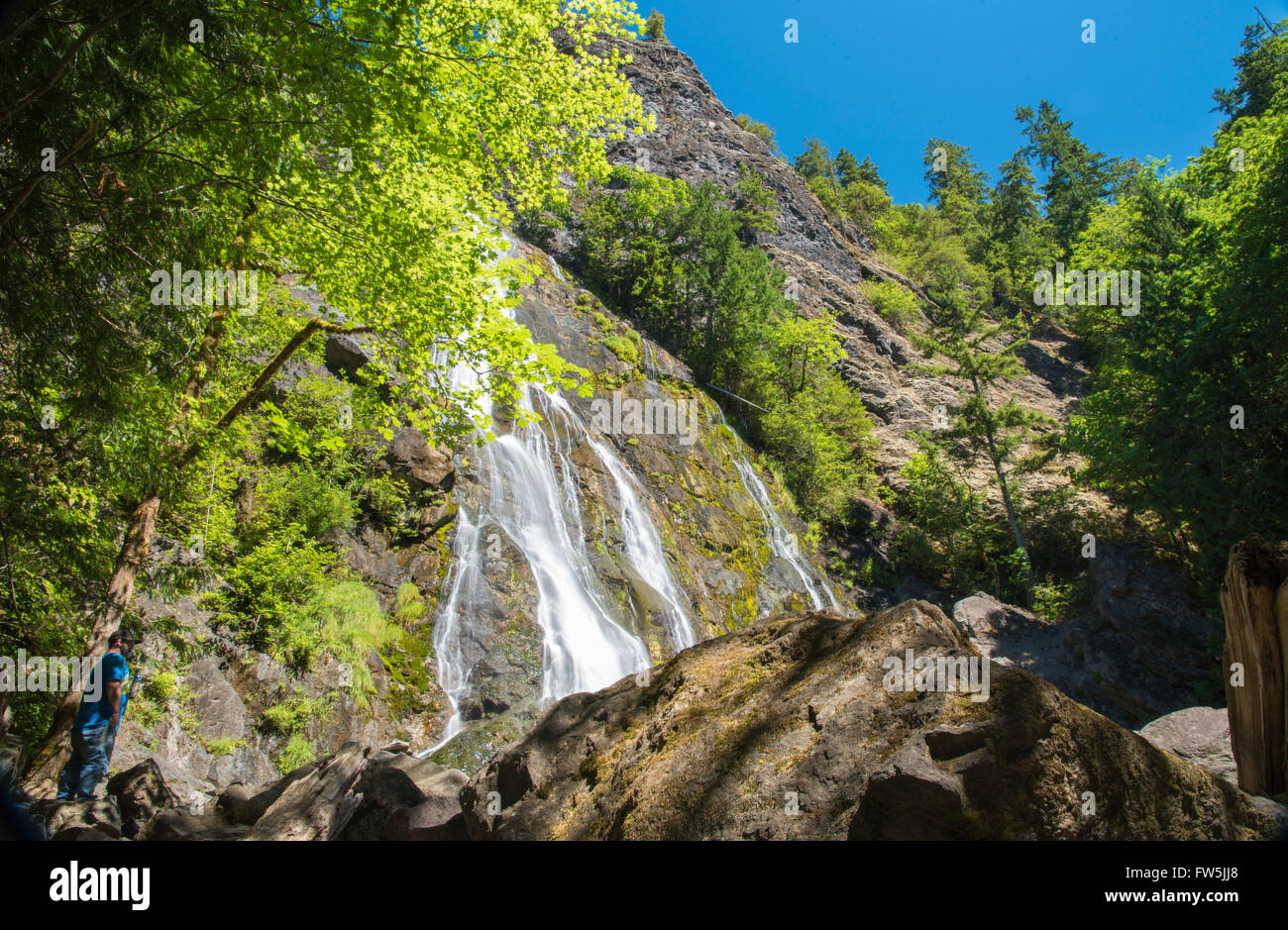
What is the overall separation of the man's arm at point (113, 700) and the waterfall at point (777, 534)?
63.7 feet

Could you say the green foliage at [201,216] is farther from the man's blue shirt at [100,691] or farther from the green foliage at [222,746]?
the green foliage at [222,746]

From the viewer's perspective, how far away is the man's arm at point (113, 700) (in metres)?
5.87

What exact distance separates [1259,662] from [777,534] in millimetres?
20658

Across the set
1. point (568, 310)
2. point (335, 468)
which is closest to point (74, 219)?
point (335, 468)

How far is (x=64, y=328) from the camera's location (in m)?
4.27

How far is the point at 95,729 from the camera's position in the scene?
19.2 feet

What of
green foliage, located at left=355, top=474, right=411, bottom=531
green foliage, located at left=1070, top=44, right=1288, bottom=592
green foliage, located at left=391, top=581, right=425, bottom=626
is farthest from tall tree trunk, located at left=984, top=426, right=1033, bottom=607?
green foliage, located at left=355, top=474, right=411, bottom=531

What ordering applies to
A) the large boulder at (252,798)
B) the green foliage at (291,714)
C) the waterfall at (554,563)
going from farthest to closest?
1. the waterfall at (554,563)
2. the green foliage at (291,714)
3. the large boulder at (252,798)

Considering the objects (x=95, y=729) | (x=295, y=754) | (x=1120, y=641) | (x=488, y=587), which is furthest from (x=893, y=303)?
(x=95, y=729)

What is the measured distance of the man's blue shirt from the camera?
5820mm

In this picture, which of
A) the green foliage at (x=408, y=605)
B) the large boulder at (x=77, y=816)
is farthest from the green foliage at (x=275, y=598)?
the large boulder at (x=77, y=816)

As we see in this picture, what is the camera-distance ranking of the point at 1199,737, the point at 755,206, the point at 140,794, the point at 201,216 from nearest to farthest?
1. the point at 201,216
2. the point at 140,794
3. the point at 1199,737
4. the point at 755,206

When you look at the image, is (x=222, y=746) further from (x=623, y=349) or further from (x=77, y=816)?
(x=623, y=349)
